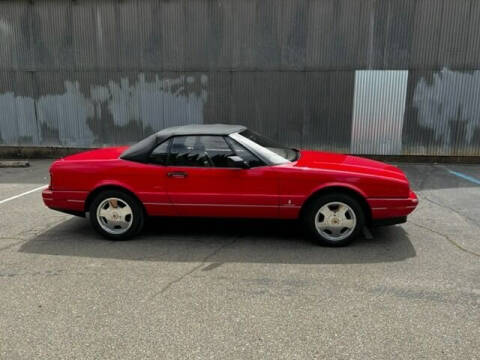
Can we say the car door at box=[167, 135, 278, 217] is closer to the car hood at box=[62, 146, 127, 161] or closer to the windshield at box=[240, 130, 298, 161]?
the windshield at box=[240, 130, 298, 161]

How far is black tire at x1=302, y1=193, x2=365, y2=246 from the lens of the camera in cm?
446

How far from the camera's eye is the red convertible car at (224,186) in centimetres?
447

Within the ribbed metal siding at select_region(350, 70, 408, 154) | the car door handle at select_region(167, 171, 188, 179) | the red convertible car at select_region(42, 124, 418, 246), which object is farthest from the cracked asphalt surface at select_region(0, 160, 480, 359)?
the ribbed metal siding at select_region(350, 70, 408, 154)

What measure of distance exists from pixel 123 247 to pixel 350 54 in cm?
757

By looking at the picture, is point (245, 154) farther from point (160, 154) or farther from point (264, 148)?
point (160, 154)

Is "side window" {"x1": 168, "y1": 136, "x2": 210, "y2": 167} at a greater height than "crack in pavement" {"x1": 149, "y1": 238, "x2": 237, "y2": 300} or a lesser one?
greater

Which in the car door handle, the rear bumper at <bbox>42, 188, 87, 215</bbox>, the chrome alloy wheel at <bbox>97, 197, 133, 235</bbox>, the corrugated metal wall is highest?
the corrugated metal wall

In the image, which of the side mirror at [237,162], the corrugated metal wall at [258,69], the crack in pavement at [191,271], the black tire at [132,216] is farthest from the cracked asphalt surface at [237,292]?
the corrugated metal wall at [258,69]

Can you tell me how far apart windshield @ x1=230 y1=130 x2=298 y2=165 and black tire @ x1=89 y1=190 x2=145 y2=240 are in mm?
1455

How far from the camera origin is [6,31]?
10648 mm

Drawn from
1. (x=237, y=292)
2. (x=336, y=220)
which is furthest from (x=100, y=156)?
(x=336, y=220)

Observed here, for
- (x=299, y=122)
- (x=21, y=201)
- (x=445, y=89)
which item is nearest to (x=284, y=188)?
(x=21, y=201)

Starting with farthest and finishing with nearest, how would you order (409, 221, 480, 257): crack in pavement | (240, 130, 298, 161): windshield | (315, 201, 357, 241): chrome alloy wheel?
(240, 130, 298, 161): windshield < (315, 201, 357, 241): chrome alloy wheel < (409, 221, 480, 257): crack in pavement

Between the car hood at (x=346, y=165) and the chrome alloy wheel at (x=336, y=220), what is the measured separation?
1.46 feet
